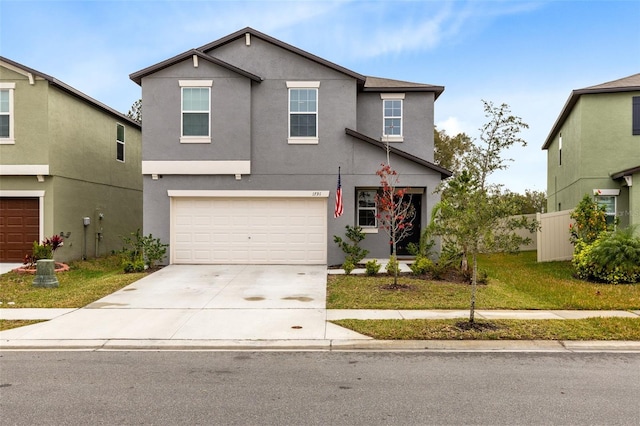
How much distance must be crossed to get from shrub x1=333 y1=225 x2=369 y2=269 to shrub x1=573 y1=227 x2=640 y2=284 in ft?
21.5

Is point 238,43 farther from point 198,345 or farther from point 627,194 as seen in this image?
point 627,194

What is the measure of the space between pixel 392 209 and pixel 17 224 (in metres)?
13.7

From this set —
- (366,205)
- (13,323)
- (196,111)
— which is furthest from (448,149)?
(13,323)

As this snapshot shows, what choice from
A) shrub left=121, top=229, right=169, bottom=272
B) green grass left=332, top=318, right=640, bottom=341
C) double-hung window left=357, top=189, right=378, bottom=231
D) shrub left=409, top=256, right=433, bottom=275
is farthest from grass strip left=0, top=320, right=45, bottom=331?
double-hung window left=357, top=189, right=378, bottom=231

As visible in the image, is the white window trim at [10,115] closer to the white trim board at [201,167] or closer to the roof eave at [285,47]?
the white trim board at [201,167]

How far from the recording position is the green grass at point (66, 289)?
422 inches

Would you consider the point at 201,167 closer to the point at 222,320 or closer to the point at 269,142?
the point at 269,142

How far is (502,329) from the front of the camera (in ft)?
27.0

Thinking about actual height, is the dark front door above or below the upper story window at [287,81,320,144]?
below

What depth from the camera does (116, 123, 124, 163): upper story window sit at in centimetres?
2214

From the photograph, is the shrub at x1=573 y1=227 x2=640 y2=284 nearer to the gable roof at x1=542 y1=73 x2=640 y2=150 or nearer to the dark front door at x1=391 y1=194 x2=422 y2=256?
the gable roof at x1=542 y1=73 x2=640 y2=150

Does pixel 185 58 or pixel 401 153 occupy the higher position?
pixel 185 58

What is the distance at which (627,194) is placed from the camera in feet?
56.8

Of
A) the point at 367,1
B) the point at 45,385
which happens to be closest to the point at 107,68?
the point at 367,1
